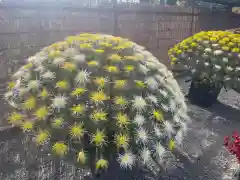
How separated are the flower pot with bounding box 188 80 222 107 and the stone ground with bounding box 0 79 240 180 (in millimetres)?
1042

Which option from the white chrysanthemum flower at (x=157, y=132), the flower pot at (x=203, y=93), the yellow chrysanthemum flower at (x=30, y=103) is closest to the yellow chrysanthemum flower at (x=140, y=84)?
the white chrysanthemum flower at (x=157, y=132)

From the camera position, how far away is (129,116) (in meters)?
2.12

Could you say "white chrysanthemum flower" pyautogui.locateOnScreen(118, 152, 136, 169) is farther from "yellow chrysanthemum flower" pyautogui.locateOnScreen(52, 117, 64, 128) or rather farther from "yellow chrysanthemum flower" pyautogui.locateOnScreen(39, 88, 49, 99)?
"yellow chrysanthemum flower" pyautogui.locateOnScreen(39, 88, 49, 99)

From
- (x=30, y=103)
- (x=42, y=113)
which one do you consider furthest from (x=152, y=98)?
(x=30, y=103)

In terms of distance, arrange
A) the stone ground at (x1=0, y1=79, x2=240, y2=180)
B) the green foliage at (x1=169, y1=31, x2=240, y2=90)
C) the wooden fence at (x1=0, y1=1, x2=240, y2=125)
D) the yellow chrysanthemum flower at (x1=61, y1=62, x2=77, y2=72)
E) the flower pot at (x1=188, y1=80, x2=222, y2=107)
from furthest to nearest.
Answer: the flower pot at (x1=188, y1=80, x2=222, y2=107)
the wooden fence at (x1=0, y1=1, x2=240, y2=125)
the green foliage at (x1=169, y1=31, x2=240, y2=90)
the stone ground at (x1=0, y1=79, x2=240, y2=180)
the yellow chrysanthemum flower at (x1=61, y1=62, x2=77, y2=72)

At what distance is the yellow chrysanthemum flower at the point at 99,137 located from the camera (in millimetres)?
1961

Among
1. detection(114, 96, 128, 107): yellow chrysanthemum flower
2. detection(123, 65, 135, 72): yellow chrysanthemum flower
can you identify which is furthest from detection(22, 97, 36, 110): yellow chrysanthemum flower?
detection(123, 65, 135, 72): yellow chrysanthemum flower

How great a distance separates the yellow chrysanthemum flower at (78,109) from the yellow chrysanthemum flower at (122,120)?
29 centimetres

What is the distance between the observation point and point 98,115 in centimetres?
199

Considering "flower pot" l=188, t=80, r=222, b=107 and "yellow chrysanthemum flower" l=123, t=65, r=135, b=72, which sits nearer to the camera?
"yellow chrysanthemum flower" l=123, t=65, r=135, b=72

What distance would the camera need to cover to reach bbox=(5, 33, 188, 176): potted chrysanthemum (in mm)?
2033

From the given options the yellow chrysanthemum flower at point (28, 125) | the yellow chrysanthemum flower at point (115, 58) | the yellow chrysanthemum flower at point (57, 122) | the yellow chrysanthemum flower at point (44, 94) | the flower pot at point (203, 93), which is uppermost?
the yellow chrysanthemum flower at point (115, 58)

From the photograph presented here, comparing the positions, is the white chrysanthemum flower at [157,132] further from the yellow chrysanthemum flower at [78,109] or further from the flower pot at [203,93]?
the flower pot at [203,93]

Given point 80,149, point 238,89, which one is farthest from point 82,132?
point 238,89
